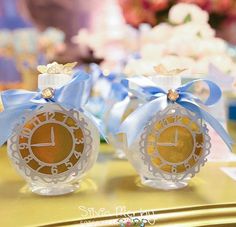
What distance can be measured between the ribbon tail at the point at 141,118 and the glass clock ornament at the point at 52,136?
5 centimetres

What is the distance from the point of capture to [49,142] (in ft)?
1.80

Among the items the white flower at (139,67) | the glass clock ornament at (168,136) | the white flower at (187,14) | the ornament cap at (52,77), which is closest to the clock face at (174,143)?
the glass clock ornament at (168,136)

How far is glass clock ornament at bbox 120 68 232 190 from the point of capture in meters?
0.57

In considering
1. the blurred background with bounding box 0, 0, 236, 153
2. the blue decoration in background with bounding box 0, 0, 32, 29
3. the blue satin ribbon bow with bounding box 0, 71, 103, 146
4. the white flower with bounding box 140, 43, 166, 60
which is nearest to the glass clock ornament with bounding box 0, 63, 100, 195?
the blue satin ribbon bow with bounding box 0, 71, 103, 146

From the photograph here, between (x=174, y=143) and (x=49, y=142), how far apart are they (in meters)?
0.15

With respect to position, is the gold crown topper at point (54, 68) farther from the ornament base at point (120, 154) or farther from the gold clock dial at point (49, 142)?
the ornament base at point (120, 154)

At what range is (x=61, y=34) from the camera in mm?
1240

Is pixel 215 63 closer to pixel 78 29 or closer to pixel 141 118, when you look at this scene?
pixel 141 118

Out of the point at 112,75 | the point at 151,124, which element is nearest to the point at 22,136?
the point at 151,124

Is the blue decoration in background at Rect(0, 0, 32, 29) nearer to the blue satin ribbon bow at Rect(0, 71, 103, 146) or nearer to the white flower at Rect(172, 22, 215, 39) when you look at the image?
the white flower at Rect(172, 22, 215, 39)

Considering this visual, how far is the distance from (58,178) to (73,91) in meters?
0.10

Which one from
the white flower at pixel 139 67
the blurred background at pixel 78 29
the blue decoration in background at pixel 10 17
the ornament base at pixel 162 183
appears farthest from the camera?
the blue decoration in background at pixel 10 17

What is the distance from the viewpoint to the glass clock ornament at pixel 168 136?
0.57 meters

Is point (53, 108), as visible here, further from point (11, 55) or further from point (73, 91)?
point (11, 55)
